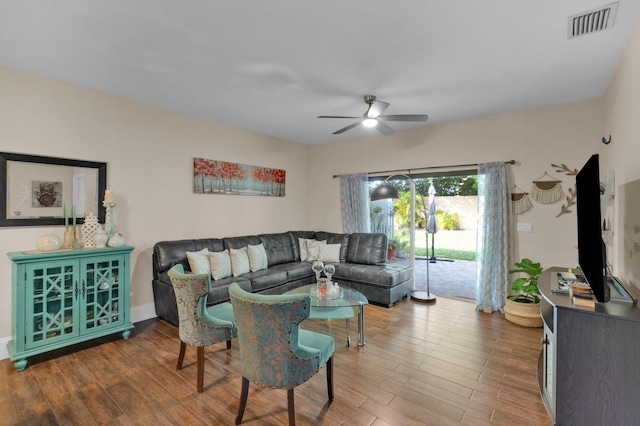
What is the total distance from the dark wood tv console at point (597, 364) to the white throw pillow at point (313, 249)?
12.8 feet

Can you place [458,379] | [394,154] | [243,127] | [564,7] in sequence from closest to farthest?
[564,7] < [458,379] < [243,127] < [394,154]

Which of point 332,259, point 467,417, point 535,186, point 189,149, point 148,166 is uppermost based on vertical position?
point 189,149

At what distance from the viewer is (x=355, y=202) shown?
18.6 feet

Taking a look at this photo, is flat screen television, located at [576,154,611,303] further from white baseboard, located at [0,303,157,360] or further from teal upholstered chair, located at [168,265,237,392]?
white baseboard, located at [0,303,157,360]

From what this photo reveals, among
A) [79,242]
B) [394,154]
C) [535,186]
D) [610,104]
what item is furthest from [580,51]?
A: [79,242]

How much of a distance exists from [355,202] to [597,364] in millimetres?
4290

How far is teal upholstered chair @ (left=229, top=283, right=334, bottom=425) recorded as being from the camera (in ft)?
5.74

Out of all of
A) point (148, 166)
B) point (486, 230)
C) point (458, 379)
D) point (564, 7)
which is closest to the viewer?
point (564, 7)

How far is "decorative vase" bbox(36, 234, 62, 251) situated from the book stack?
13.9 feet

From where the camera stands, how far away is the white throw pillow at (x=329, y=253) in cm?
526

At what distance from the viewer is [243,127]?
4984 millimetres

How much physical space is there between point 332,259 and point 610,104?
13.3 ft

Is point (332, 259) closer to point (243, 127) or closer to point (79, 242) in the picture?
point (243, 127)

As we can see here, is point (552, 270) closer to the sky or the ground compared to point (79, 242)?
closer to the ground
